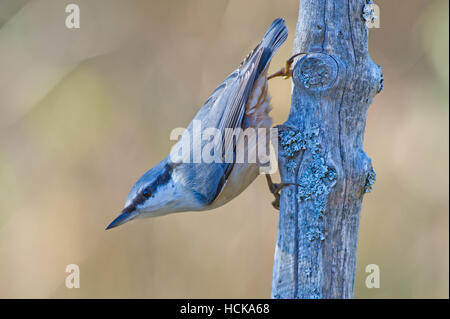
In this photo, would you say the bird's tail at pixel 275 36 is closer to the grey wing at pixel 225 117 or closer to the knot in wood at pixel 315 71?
the grey wing at pixel 225 117

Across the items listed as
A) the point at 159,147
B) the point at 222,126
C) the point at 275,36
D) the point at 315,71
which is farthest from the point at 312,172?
the point at 159,147

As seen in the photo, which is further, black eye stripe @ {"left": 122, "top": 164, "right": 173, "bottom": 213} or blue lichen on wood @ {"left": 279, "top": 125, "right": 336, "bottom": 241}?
black eye stripe @ {"left": 122, "top": 164, "right": 173, "bottom": 213}

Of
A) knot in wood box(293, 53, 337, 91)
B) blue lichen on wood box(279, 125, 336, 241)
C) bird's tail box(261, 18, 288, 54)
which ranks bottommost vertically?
blue lichen on wood box(279, 125, 336, 241)

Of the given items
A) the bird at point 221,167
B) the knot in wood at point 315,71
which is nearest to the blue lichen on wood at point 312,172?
the knot in wood at point 315,71

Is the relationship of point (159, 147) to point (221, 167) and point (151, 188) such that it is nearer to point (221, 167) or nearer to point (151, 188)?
point (151, 188)

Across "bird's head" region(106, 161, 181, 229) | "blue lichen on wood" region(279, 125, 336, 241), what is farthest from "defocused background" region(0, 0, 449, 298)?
"blue lichen on wood" region(279, 125, 336, 241)

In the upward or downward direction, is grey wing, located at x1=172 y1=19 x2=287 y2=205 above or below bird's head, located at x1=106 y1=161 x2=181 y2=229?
above

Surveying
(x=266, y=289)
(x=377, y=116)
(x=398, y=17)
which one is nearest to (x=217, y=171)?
(x=266, y=289)

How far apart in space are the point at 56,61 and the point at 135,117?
0.72 meters

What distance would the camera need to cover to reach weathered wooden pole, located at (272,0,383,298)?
1.54 metres

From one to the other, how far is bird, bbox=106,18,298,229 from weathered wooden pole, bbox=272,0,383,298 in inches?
10.2

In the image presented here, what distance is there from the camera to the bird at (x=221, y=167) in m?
1.90

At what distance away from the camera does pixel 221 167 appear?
1886 mm

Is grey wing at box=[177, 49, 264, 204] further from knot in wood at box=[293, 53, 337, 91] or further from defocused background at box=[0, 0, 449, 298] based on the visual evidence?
defocused background at box=[0, 0, 449, 298]
